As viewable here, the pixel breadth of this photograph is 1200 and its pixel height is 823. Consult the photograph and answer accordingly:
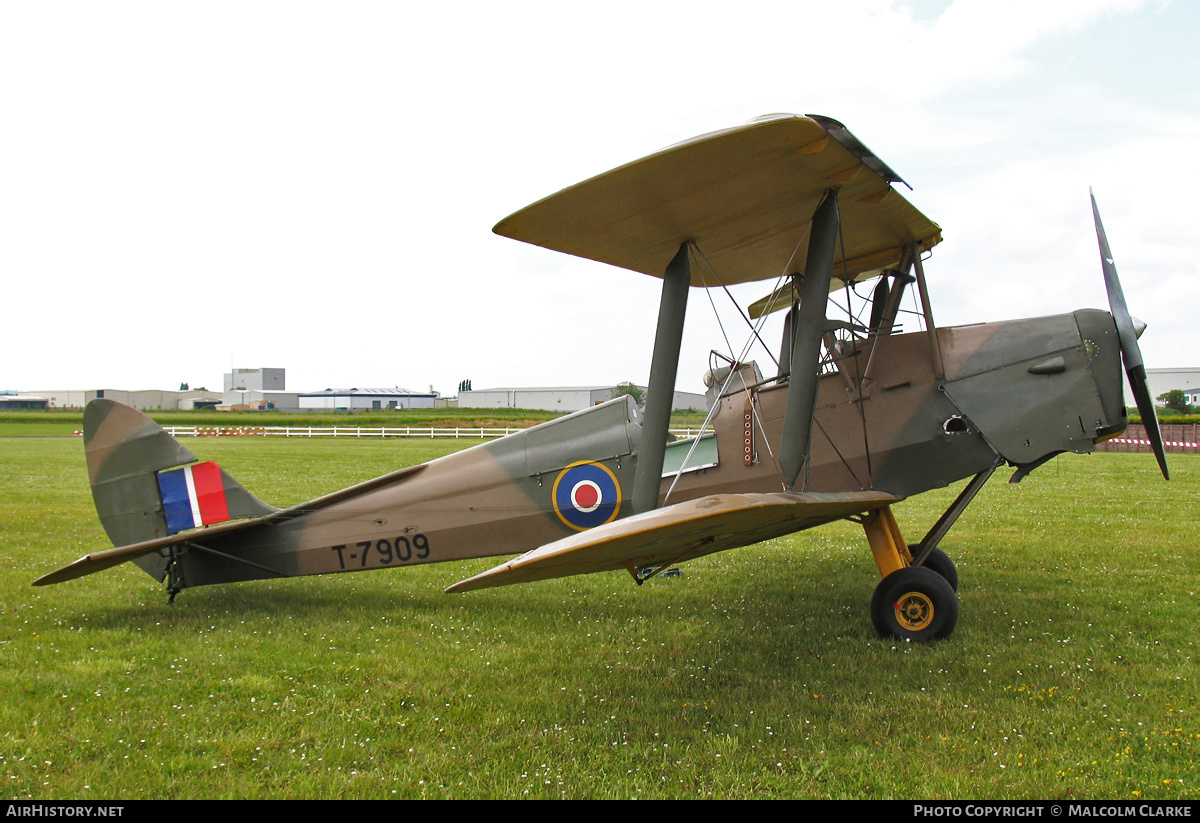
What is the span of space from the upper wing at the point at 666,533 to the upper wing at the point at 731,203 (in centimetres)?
178

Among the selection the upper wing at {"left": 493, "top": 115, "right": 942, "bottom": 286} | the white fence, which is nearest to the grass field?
the upper wing at {"left": 493, "top": 115, "right": 942, "bottom": 286}

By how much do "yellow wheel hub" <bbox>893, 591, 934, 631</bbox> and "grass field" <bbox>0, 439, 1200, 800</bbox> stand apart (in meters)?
0.20

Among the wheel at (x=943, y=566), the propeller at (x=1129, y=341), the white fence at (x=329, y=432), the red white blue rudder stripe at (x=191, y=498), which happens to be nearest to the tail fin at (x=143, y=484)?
the red white blue rudder stripe at (x=191, y=498)

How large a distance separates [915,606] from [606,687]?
2.34m

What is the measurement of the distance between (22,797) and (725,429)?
473 cm

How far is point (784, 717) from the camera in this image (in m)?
4.12

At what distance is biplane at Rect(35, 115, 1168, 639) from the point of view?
14.7 ft

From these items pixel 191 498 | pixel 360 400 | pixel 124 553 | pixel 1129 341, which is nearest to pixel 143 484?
pixel 191 498

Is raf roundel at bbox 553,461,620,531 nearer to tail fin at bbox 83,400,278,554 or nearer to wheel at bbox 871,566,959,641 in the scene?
wheel at bbox 871,566,959,641

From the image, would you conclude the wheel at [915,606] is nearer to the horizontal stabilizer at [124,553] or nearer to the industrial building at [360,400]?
the horizontal stabilizer at [124,553]

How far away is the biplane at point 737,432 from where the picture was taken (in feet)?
14.7

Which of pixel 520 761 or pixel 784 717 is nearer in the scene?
pixel 520 761
